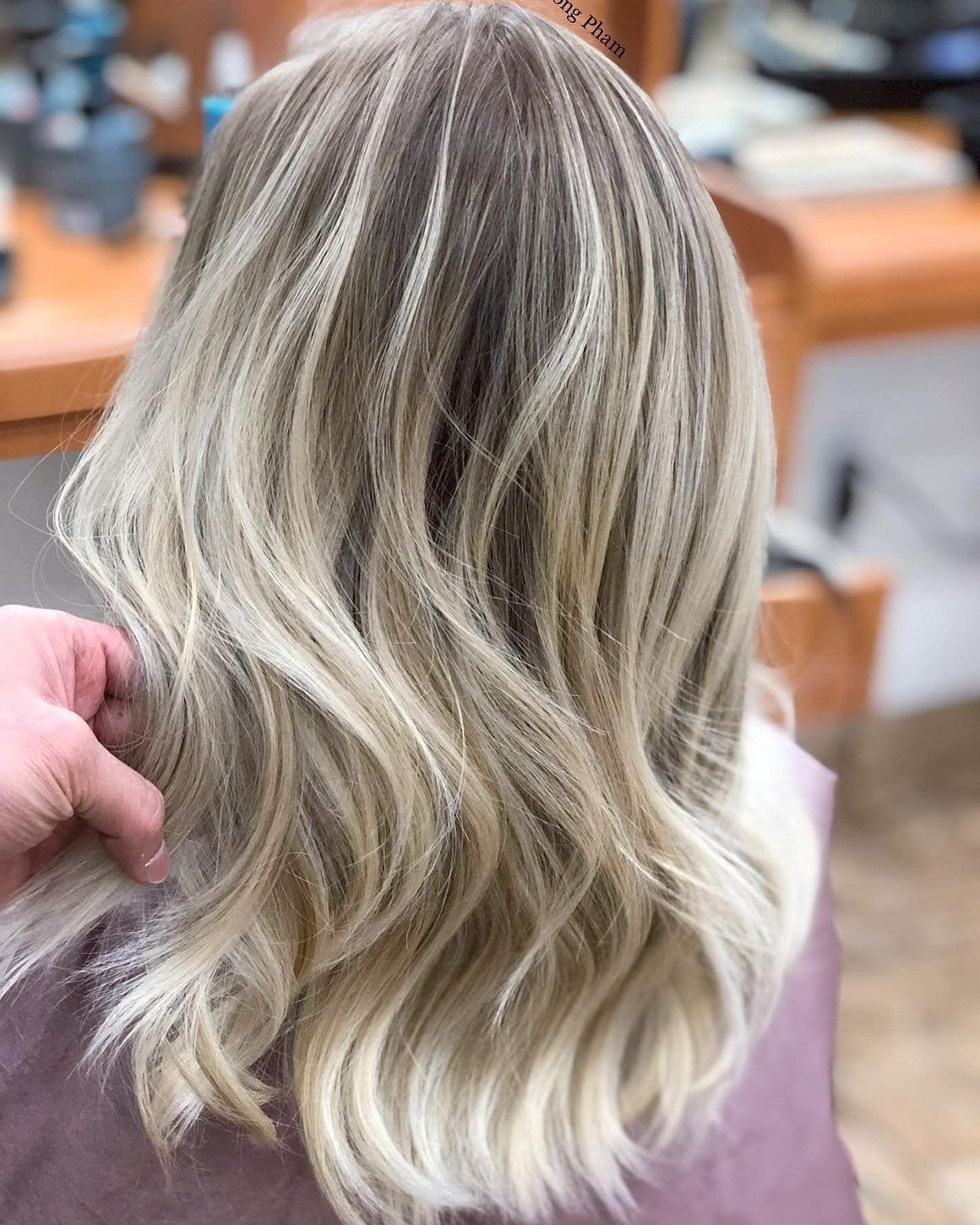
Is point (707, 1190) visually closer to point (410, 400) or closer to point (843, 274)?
point (410, 400)

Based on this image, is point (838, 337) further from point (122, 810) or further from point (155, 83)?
point (122, 810)

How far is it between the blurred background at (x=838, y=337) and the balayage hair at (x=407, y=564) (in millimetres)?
80

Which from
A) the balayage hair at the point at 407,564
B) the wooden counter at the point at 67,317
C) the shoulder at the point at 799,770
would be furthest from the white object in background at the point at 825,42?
the balayage hair at the point at 407,564

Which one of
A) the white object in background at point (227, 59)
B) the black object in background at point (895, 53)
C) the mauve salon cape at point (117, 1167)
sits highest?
the white object in background at point (227, 59)

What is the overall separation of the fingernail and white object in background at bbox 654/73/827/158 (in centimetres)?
116

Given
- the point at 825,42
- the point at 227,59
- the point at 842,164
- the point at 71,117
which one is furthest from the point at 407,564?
the point at 825,42

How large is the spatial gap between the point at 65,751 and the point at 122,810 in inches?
1.9

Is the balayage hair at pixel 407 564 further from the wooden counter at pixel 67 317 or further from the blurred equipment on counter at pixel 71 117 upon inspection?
the blurred equipment on counter at pixel 71 117

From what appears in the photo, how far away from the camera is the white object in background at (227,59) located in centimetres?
93

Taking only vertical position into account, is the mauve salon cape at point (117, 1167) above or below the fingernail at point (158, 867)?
below

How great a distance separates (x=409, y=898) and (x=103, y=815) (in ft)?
0.52

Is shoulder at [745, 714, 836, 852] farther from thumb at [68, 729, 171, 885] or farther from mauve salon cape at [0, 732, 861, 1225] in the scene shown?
thumb at [68, 729, 171, 885]

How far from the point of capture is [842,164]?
1589 mm

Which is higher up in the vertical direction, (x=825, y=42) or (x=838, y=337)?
(x=825, y=42)
